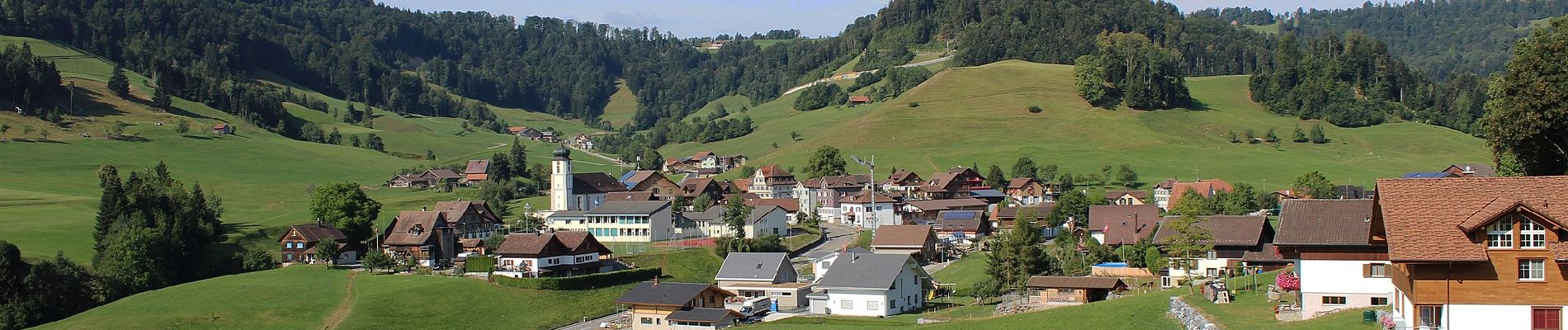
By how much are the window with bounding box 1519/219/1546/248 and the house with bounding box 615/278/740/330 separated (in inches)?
1206

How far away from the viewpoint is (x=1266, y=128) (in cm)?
12356

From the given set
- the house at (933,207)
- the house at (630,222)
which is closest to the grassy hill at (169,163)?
the house at (630,222)

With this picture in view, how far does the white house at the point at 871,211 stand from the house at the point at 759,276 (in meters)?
25.4

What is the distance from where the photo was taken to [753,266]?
5775 centimetres

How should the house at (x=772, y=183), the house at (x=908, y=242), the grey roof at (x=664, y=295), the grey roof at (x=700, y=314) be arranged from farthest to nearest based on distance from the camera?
the house at (x=772, y=183) → the house at (x=908, y=242) → the grey roof at (x=664, y=295) → the grey roof at (x=700, y=314)

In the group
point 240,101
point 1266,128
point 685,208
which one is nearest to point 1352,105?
point 1266,128

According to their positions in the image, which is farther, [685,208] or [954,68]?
[954,68]

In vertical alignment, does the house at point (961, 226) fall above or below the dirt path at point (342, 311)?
above

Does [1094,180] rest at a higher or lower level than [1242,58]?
lower

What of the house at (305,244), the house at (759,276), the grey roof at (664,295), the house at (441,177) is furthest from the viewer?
the house at (441,177)

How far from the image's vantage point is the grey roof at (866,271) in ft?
154

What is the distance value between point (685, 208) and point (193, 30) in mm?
137870

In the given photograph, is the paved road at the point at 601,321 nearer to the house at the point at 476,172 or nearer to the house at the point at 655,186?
the house at the point at 655,186

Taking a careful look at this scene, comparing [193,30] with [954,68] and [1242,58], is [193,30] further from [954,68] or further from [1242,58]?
[1242,58]
